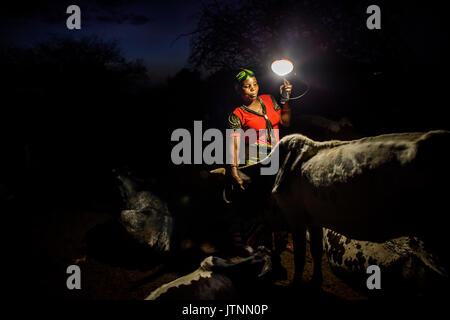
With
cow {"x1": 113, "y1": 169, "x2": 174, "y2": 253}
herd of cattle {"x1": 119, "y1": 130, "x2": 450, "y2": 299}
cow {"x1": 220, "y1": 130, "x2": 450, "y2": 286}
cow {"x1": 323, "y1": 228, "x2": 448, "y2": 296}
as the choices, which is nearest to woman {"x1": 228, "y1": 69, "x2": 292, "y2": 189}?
herd of cattle {"x1": 119, "y1": 130, "x2": 450, "y2": 299}

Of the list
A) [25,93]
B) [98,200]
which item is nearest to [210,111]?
[98,200]

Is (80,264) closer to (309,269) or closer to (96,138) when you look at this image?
(309,269)

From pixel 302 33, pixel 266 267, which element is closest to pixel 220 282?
pixel 266 267

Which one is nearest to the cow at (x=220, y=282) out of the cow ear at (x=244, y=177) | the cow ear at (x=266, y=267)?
the cow ear at (x=266, y=267)

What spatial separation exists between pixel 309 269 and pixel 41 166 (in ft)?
34.1

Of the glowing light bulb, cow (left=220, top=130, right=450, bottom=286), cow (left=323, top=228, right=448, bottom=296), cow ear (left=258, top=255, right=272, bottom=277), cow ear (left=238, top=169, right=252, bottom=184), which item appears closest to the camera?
cow (left=220, top=130, right=450, bottom=286)

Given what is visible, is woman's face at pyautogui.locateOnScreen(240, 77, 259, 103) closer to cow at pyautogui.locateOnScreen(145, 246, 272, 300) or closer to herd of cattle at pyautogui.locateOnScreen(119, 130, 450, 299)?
herd of cattle at pyautogui.locateOnScreen(119, 130, 450, 299)

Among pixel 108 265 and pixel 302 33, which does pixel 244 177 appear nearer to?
pixel 108 265

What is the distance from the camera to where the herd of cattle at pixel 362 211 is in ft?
4.36

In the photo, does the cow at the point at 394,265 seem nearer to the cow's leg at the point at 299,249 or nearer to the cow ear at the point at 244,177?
the cow's leg at the point at 299,249

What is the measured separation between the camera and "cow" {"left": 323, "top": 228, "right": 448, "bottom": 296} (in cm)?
205

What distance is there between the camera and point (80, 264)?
3816mm

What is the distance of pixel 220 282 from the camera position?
229cm

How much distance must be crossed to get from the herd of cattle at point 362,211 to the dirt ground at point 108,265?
24.7 inches
